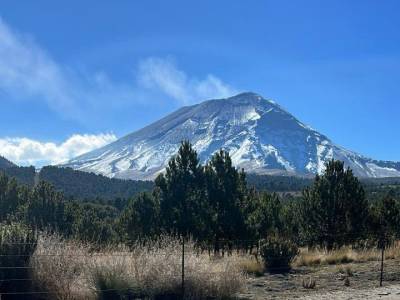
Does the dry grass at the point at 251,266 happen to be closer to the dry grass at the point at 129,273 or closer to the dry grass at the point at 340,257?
the dry grass at the point at 340,257

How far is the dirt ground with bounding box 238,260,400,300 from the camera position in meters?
12.8

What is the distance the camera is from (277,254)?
17.4 meters

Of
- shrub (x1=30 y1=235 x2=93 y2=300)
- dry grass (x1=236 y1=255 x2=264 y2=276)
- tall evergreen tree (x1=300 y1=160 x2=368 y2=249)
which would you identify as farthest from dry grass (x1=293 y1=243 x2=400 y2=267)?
shrub (x1=30 y1=235 x2=93 y2=300)

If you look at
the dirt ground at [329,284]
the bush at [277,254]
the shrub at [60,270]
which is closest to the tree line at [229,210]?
the bush at [277,254]

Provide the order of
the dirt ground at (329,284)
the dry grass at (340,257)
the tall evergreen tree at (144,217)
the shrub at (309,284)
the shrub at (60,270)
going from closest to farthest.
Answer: the shrub at (60,270) < the dirt ground at (329,284) < the shrub at (309,284) < the dry grass at (340,257) < the tall evergreen tree at (144,217)

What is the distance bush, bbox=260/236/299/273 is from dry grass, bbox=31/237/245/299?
4.20m

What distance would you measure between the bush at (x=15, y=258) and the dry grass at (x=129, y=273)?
210mm

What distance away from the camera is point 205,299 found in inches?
490

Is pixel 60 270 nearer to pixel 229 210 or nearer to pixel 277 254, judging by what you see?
pixel 277 254

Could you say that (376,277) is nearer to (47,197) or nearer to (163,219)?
(163,219)

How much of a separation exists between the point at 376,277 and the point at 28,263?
9.47 meters

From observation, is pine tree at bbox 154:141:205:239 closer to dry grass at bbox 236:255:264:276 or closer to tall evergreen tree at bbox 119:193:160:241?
tall evergreen tree at bbox 119:193:160:241

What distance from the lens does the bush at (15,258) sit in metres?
11.9

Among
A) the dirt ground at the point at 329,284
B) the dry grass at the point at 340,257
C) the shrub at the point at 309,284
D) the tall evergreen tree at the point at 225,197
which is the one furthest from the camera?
the tall evergreen tree at the point at 225,197
